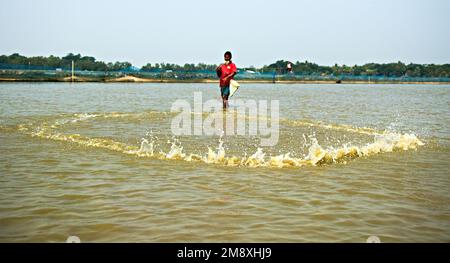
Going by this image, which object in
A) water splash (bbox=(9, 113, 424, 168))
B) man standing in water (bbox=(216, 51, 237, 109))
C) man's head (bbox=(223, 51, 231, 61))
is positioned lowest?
water splash (bbox=(9, 113, 424, 168))

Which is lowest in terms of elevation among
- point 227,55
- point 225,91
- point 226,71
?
point 225,91

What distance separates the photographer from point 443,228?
4.15 metres

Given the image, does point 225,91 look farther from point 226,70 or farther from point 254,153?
point 254,153

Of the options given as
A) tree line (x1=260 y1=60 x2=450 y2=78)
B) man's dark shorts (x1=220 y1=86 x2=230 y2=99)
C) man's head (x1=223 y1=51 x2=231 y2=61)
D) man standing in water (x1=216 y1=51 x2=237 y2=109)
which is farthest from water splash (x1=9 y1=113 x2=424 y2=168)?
tree line (x1=260 y1=60 x2=450 y2=78)

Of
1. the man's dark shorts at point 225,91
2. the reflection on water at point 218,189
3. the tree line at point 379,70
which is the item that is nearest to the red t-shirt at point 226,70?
the man's dark shorts at point 225,91

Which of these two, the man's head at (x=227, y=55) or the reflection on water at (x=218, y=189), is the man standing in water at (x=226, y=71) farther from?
the reflection on water at (x=218, y=189)

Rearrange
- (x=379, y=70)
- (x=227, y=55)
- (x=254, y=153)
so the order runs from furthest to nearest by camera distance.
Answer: (x=379, y=70)
(x=227, y=55)
(x=254, y=153)

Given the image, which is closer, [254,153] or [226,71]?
[254,153]

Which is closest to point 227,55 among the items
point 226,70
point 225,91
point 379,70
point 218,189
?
point 226,70

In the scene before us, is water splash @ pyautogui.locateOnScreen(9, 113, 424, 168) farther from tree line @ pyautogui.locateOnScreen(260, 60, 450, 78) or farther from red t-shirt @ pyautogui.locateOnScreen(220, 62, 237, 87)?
tree line @ pyautogui.locateOnScreen(260, 60, 450, 78)

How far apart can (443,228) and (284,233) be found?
1546 millimetres

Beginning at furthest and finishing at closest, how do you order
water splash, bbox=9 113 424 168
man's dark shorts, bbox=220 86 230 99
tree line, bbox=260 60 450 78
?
1. tree line, bbox=260 60 450 78
2. man's dark shorts, bbox=220 86 230 99
3. water splash, bbox=9 113 424 168

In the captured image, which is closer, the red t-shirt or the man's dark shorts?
the red t-shirt
